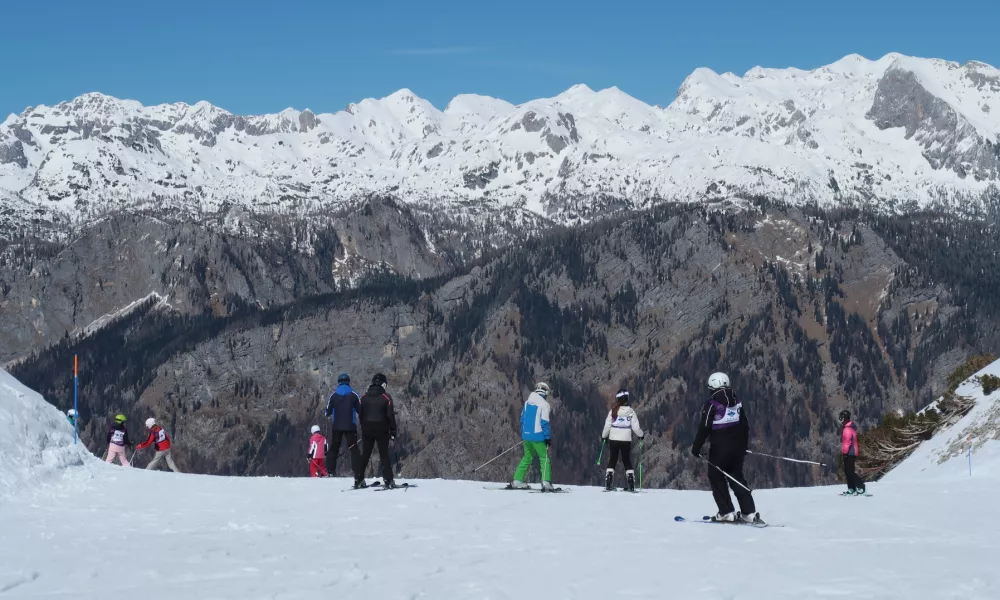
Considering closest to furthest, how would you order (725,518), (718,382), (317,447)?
(718,382), (725,518), (317,447)

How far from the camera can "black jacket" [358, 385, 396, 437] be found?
2716cm

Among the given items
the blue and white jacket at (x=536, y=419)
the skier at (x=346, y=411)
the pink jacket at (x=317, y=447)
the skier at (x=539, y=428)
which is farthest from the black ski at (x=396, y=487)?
the pink jacket at (x=317, y=447)

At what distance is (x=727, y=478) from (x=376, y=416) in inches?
396

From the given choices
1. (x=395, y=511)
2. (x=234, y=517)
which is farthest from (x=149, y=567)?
(x=395, y=511)

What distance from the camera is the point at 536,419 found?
26781 millimetres

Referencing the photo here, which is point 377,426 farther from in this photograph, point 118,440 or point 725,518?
point 118,440

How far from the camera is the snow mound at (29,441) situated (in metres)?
23.2

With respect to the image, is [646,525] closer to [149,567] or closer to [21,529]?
[149,567]

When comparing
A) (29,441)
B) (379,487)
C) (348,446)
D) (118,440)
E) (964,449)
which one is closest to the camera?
(29,441)

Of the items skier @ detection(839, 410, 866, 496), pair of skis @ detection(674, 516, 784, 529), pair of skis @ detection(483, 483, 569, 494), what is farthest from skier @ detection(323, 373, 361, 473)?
skier @ detection(839, 410, 866, 496)

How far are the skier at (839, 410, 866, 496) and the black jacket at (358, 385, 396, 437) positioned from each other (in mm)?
12173

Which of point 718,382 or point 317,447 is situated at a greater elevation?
point 718,382

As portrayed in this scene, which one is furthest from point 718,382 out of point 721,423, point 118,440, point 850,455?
point 118,440

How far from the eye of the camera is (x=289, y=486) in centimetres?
2820
